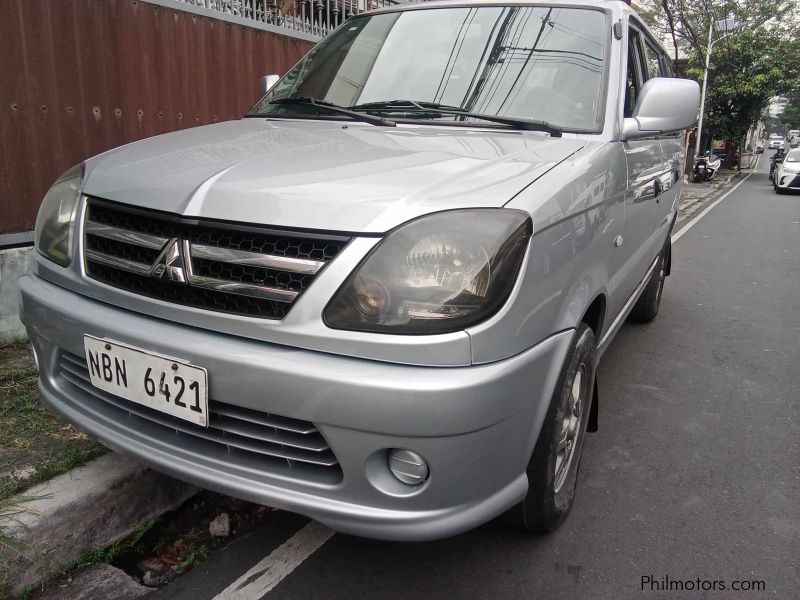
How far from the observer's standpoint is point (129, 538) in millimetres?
2248

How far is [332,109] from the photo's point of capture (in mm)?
2734

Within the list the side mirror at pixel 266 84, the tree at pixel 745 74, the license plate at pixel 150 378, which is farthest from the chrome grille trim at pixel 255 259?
the tree at pixel 745 74

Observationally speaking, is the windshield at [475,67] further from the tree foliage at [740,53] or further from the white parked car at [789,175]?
the tree foliage at [740,53]

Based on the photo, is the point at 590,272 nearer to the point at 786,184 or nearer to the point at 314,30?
the point at 314,30

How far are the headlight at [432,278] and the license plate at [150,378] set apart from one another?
1.39ft

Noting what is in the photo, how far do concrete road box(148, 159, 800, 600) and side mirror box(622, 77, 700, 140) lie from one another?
142cm

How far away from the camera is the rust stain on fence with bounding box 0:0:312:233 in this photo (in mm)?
3889

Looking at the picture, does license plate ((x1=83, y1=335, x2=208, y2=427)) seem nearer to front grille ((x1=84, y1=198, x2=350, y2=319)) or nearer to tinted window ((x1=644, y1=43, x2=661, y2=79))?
front grille ((x1=84, y1=198, x2=350, y2=319))

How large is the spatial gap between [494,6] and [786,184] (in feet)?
63.7

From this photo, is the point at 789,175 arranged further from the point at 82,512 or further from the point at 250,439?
the point at 82,512

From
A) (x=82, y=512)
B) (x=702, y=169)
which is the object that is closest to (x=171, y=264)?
(x=82, y=512)

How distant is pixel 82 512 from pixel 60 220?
96 cm

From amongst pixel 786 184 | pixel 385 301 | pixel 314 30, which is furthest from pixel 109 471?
pixel 786 184

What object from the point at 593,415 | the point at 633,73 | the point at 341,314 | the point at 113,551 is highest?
the point at 633,73
